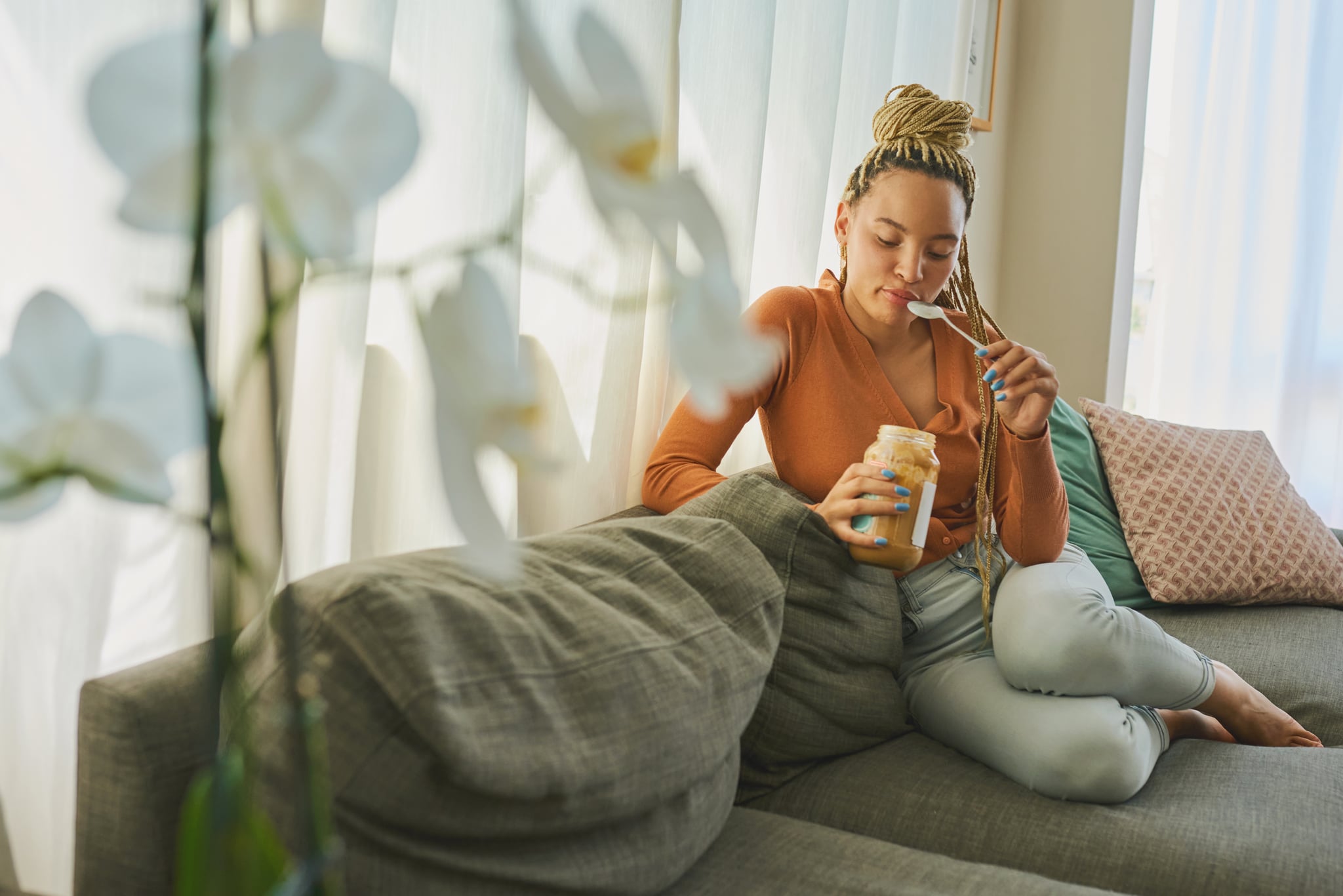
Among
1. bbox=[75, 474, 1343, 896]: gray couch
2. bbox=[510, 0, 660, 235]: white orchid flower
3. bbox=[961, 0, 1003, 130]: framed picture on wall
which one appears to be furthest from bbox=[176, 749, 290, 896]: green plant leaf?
bbox=[961, 0, 1003, 130]: framed picture on wall

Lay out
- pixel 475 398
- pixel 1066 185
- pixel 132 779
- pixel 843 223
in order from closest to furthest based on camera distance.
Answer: pixel 475 398, pixel 132 779, pixel 843 223, pixel 1066 185

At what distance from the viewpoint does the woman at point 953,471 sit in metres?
1.24

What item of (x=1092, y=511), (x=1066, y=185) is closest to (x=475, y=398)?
(x=1092, y=511)

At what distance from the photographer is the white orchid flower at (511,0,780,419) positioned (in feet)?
0.76

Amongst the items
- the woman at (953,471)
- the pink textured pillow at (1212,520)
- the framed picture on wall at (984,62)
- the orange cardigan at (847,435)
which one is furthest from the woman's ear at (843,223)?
the framed picture on wall at (984,62)

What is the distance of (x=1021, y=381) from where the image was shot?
4.53ft

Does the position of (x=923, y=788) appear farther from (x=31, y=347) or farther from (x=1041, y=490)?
(x=31, y=347)

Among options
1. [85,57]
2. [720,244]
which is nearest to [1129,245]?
[85,57]

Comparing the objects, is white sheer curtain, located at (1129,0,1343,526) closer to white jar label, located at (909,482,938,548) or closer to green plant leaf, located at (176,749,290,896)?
white jar label, located at (909,482,938,548)

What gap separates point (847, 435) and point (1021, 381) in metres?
0.25

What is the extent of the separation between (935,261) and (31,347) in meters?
1.37

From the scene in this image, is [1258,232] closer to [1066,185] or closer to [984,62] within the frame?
[1066,185]

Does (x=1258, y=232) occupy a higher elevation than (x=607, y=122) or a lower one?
higher

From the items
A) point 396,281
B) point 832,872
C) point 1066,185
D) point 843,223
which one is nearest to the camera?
point 832,872
